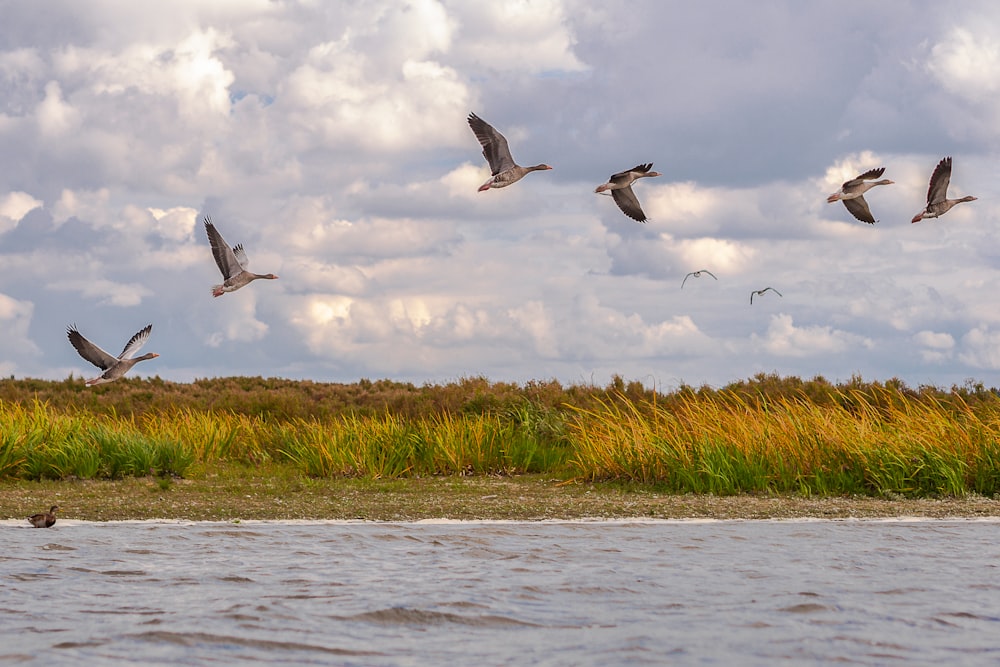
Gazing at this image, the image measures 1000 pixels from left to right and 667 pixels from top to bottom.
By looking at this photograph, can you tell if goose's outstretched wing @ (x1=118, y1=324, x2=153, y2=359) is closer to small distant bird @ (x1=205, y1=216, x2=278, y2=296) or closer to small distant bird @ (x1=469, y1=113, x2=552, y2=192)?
small distant bird @ (x1=205, y1=216, x2=278, y2=296)

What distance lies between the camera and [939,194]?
16938mm

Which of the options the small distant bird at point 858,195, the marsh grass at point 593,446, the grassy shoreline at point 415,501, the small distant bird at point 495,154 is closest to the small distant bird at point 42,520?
the grassy shoreline at point 415,501

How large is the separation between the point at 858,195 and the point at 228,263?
9323 mm

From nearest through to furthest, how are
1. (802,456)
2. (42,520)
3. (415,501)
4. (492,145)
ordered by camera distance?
(42,520) → (415,501) → (492,145) → (802,456)

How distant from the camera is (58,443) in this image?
17.2 m

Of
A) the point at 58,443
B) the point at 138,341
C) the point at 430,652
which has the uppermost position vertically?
the point at 138,341

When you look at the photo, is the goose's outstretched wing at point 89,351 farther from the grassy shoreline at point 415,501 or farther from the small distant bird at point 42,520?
the small distant bird at point 42,520

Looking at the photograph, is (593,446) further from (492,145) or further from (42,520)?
(42,520)

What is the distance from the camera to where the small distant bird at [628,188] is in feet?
52.3

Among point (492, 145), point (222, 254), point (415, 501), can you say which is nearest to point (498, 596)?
point (415, 501)

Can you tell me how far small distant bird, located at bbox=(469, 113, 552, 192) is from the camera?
15203 millimetres

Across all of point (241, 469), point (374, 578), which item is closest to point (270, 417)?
point (241, 469)

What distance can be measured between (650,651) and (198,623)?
8.97 feet

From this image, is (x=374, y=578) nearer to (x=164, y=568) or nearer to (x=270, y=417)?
(x=164, y=568)
